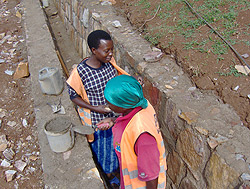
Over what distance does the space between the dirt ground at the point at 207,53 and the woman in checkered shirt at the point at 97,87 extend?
1014 millimetres

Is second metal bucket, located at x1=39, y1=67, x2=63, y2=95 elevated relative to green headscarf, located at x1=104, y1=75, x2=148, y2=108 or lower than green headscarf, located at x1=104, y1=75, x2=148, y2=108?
lower

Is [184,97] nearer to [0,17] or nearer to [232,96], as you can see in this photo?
[232,96]

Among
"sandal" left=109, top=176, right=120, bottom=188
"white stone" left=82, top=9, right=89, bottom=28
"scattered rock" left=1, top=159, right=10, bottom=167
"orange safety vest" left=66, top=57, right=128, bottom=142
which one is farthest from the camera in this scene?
"white stone" left=82, top=9, right=89, bottom=28

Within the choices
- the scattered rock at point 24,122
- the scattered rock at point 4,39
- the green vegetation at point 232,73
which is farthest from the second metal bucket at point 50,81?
the scattered rock at point 4,39

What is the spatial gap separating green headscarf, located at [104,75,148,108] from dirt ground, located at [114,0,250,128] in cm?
120

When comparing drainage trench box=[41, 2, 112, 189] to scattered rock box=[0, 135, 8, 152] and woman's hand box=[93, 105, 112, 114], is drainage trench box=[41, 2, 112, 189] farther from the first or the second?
woman's hand box=[93, 105, 112, 114]

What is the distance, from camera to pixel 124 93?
1.57m

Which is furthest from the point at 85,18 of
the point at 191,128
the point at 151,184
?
the point at 151,184

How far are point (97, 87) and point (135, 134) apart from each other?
3.47ft

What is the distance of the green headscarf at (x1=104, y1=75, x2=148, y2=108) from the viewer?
5.15ft

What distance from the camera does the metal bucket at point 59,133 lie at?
7.27 ft

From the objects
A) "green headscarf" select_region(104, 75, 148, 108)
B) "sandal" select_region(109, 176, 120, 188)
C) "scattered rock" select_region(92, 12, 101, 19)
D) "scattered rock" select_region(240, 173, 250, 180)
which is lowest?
"sandal" select_region(109, 176, 120, 188)

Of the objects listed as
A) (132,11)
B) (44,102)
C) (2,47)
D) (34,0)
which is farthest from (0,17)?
(44,102)

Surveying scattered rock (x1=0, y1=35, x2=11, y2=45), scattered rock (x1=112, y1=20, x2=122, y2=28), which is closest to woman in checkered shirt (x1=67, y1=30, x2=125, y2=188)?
scattered rock (x1=112, y1=20, x2=122, y2=28)
